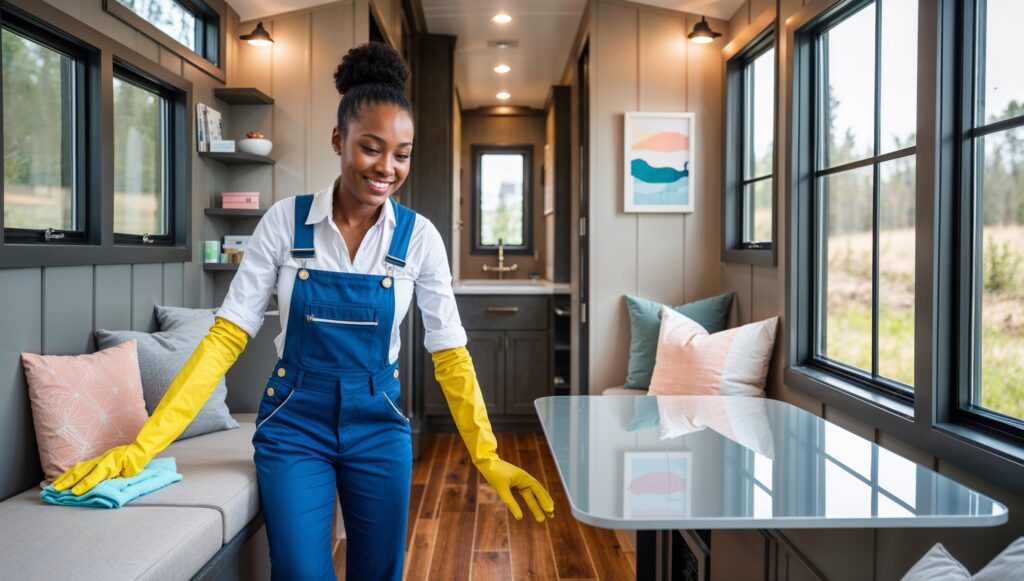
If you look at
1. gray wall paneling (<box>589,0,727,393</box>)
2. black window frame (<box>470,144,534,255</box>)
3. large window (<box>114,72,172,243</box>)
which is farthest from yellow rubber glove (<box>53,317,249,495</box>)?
black window frame (<box>470,144,534,255</box>)

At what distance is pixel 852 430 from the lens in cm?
243

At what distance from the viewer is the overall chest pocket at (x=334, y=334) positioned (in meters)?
1.76

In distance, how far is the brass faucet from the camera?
7039mm

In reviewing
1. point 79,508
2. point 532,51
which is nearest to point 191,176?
point 79,508

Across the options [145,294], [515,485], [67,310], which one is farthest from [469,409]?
[145,294]

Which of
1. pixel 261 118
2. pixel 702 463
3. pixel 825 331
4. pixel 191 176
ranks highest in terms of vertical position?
pixel 261 118

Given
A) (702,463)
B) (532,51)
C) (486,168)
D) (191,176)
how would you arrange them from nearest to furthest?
(702,463)
(191,176)
(532,51)
(486,168)

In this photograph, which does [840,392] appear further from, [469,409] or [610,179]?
[610,179]

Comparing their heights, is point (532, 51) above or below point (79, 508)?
above

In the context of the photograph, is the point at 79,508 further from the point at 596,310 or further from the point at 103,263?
the point at 596,310

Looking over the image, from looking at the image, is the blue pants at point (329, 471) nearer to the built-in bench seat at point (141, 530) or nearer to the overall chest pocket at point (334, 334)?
the overall chest pocket at point (334, 334)

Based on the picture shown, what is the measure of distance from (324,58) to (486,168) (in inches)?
142

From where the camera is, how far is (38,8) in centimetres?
216

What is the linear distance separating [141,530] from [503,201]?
18.7 ft
